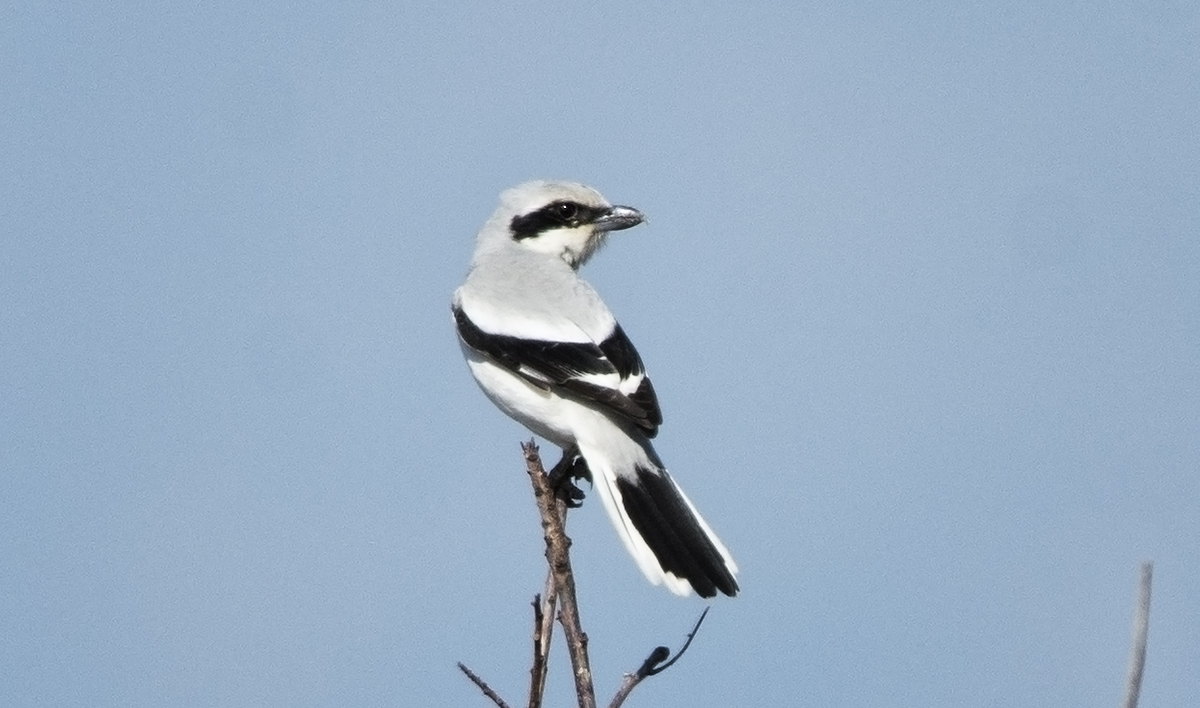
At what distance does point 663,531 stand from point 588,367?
683 mm

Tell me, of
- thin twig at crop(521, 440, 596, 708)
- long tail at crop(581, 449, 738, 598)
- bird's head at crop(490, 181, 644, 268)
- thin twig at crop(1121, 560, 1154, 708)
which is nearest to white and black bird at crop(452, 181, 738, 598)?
long tail at crop(581, 449, 738, 598)

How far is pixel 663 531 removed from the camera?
4.72m

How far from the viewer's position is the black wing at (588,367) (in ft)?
16.4

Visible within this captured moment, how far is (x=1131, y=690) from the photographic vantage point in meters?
2.27

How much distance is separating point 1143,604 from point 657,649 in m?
1.41

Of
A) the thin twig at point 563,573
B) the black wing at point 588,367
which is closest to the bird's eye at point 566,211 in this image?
the black wing at point 588,367

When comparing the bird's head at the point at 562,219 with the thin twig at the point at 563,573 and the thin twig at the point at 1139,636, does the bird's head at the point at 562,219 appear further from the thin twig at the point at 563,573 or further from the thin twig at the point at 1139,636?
the thin twig at the point at 1139,636

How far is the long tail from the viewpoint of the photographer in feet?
15.0

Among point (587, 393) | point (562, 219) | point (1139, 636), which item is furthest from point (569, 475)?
point (1139, 636)

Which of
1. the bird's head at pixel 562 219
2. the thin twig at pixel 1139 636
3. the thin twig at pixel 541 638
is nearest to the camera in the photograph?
the thin twig at pixel 1139 636

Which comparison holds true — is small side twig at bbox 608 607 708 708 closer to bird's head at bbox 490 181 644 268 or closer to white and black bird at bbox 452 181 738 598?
white and black bird at bbox 452 181 738 598

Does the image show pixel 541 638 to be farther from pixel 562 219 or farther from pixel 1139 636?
pixel 562 219

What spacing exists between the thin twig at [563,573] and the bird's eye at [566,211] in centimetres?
238

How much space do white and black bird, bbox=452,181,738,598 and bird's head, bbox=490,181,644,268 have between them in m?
0.32
